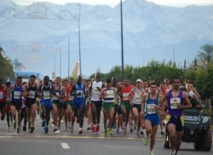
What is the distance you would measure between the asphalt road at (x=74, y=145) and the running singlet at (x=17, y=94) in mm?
1086

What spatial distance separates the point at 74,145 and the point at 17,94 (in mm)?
6116

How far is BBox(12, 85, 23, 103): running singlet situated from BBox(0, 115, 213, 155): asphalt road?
42.8 inches

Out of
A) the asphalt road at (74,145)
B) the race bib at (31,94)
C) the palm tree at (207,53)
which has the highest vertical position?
the palm tree at (207,53)

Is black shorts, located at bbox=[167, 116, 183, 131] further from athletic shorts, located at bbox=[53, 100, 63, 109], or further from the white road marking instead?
athletic shorts, located at bbox=[53, 100, 63, 109]

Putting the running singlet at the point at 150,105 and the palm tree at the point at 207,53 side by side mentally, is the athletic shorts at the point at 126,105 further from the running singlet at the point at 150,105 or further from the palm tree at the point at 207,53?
the palm tree at the point at 207,53

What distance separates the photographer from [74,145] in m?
22.7

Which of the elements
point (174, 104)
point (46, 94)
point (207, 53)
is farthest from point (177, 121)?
point (207, 53)

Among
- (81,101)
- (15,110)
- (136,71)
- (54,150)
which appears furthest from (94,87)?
(136,71)

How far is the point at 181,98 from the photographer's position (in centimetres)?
1920

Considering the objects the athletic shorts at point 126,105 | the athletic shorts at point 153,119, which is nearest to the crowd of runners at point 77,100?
the athletic shorts at point 126,105

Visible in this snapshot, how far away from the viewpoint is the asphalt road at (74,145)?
20.6 meters

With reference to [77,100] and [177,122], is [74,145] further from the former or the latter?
[77,100]

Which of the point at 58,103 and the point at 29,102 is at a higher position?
the point at 29,102

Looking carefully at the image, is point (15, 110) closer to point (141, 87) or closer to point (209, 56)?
point (141, 87)
